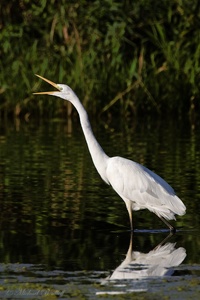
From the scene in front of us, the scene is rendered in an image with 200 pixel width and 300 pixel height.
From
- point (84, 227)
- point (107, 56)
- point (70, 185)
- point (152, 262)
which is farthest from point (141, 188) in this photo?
point (107, 56)

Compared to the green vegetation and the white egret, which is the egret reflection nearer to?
the white egret

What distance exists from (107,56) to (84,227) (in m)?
10.5

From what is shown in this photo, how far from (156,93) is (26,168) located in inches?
249

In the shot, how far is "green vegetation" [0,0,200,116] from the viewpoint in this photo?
1956 centimetres

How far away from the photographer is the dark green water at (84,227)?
723 centimetres

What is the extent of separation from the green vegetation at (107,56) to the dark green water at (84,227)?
271 centimetres

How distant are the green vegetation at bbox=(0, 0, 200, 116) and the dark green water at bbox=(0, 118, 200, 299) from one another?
107 inches

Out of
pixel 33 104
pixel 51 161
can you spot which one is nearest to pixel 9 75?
pixel 33 104

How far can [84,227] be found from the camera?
31.6 feet

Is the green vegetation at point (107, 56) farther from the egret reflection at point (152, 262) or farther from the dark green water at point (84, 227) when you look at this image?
the egret reflection at point (152, 262)

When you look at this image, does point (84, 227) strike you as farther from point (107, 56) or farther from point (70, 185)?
point (107, 56)

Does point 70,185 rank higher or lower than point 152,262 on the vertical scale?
higher

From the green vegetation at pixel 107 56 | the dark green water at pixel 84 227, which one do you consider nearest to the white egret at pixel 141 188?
the dark green water at pixel 84 227

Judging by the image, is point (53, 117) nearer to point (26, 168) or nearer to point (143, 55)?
point (143, 55)
